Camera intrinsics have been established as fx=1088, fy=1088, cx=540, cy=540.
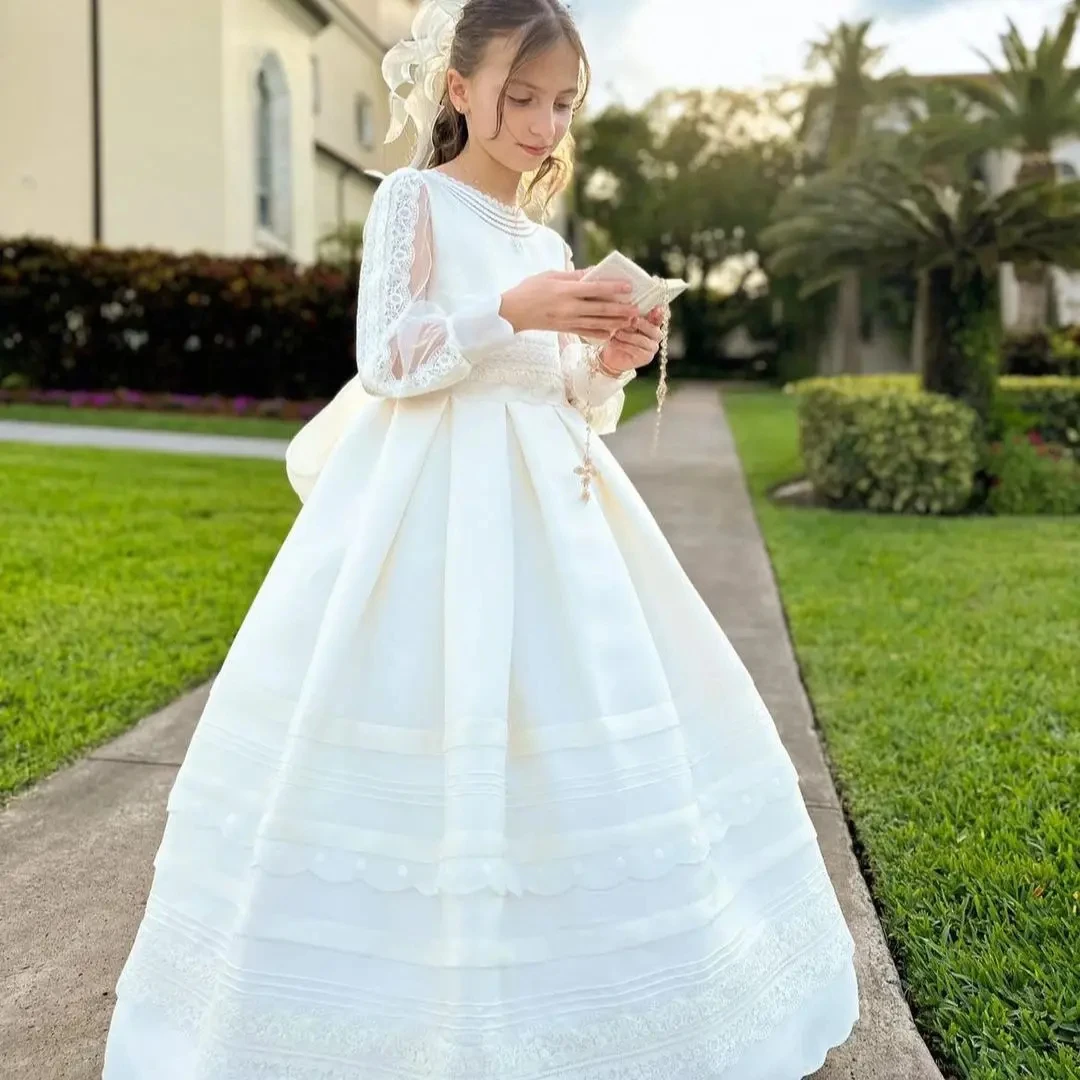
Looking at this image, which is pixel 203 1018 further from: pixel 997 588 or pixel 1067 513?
pixel 1067 513

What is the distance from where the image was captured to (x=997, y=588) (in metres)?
5.54

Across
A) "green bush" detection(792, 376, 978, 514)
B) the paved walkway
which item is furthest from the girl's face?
"green bush" detection(792, 376, 978, 514)

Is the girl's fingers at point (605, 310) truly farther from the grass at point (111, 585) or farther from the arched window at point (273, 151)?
the arched window at point (273, 151)

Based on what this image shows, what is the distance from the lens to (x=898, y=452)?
8070 mm

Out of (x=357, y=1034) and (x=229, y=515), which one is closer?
(x=357, y=1034)

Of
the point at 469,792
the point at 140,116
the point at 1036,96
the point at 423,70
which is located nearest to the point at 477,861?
the point at 469,792

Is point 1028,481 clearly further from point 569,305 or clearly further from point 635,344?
point 569,305

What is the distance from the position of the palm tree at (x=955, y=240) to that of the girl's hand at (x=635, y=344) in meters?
7.50

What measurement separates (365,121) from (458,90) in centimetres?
2563

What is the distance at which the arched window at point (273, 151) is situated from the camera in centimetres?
1827

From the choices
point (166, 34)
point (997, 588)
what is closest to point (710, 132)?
point (166, 34)

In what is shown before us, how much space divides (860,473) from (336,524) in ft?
23.2

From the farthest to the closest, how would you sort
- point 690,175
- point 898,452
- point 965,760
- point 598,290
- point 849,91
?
1. point 690,175
2. point 849,91
3. point 898,452
4. point 965,760
5. point 598,290

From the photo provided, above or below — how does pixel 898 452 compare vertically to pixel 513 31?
below
